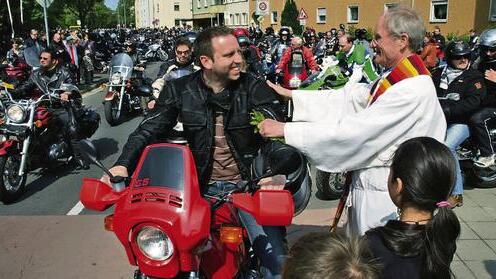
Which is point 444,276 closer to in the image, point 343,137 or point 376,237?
point 376,237

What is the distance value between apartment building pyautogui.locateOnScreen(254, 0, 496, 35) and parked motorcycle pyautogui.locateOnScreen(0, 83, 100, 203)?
771 inches

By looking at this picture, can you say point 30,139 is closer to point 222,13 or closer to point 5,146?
point 5,146

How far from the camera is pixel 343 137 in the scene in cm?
252

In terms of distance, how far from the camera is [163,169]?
219 centimetres

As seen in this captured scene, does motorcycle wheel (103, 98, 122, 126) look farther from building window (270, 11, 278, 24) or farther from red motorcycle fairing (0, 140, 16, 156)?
building window (270, 11, 278, 24)

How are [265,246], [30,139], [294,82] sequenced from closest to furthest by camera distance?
[265,246]
[30,139]
[294,82]

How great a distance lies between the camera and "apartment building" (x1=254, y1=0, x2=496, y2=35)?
3159 centimetres

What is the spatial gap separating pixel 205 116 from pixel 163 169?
80 cm

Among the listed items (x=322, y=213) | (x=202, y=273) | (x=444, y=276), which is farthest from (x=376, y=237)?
(x=322, y=213)

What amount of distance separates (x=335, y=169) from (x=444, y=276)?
80 centimetres

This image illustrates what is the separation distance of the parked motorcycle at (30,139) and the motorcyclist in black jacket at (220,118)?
12.2ft

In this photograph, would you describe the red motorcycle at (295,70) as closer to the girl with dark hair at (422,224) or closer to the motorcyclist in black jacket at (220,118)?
the motorcyclist in black jacket at (220,118)

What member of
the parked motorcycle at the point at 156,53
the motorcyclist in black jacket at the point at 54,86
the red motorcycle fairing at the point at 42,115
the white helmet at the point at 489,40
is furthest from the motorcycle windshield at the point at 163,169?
the parked motorcycle at the point at 156,53

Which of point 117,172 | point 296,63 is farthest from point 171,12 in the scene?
point 117,172
